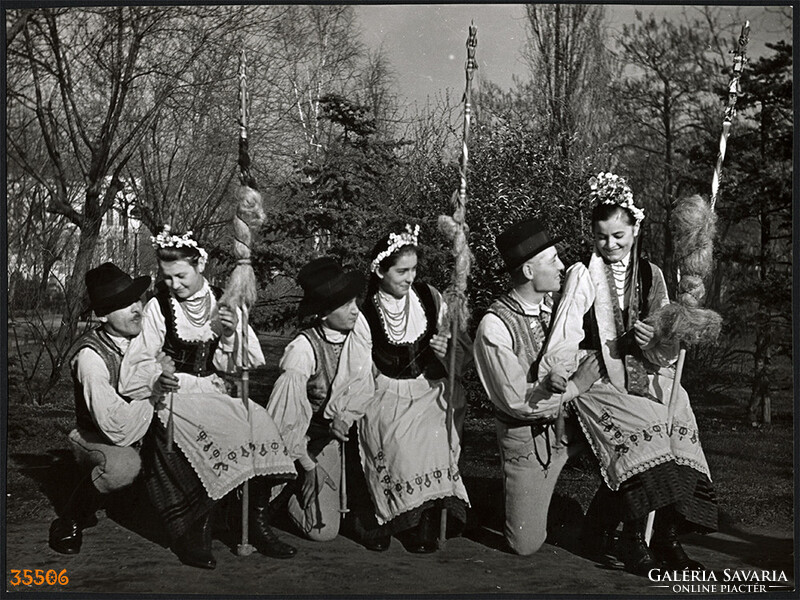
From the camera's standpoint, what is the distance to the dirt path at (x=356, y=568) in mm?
5117

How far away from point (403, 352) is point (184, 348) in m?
1.27

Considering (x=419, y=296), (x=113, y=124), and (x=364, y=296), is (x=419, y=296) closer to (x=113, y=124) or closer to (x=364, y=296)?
(x=364, y=296)

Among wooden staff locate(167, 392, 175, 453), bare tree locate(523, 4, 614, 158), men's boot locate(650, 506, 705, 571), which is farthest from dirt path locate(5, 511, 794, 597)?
bare tree locate(523, 4, 614, 158)

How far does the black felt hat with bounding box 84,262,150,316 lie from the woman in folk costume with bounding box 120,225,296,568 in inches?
4.7

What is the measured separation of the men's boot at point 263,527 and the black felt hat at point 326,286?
3.40 feet

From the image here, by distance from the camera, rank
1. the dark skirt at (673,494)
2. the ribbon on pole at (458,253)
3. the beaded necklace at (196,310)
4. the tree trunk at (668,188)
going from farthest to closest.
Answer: the tree trunk at (668,188)
the beaded necklace at (196,310)
the ribbon on pole at (458,253)
the dark skirt at (673,494)

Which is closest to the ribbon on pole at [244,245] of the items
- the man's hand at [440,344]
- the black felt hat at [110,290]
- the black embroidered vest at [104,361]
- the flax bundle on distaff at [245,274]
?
the flax bundle on distaff at [245,274]

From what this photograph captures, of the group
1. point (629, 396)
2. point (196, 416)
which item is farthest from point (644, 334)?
point (196, 416)

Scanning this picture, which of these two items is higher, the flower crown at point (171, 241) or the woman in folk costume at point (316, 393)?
the flower crown at point (171, 241)

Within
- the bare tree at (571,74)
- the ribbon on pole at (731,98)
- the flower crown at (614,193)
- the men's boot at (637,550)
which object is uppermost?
the bare tree at (571,74)

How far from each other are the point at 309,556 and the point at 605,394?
75.1 inches

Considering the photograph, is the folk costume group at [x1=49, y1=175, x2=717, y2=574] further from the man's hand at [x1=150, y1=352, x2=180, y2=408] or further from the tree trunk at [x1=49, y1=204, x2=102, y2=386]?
the tree trunk at [x1=49, y1=204, x2=102, y2=386]

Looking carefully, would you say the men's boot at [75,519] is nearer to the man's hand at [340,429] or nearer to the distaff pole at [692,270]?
the man's hand at [340,429]

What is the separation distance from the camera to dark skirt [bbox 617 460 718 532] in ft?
16.6
